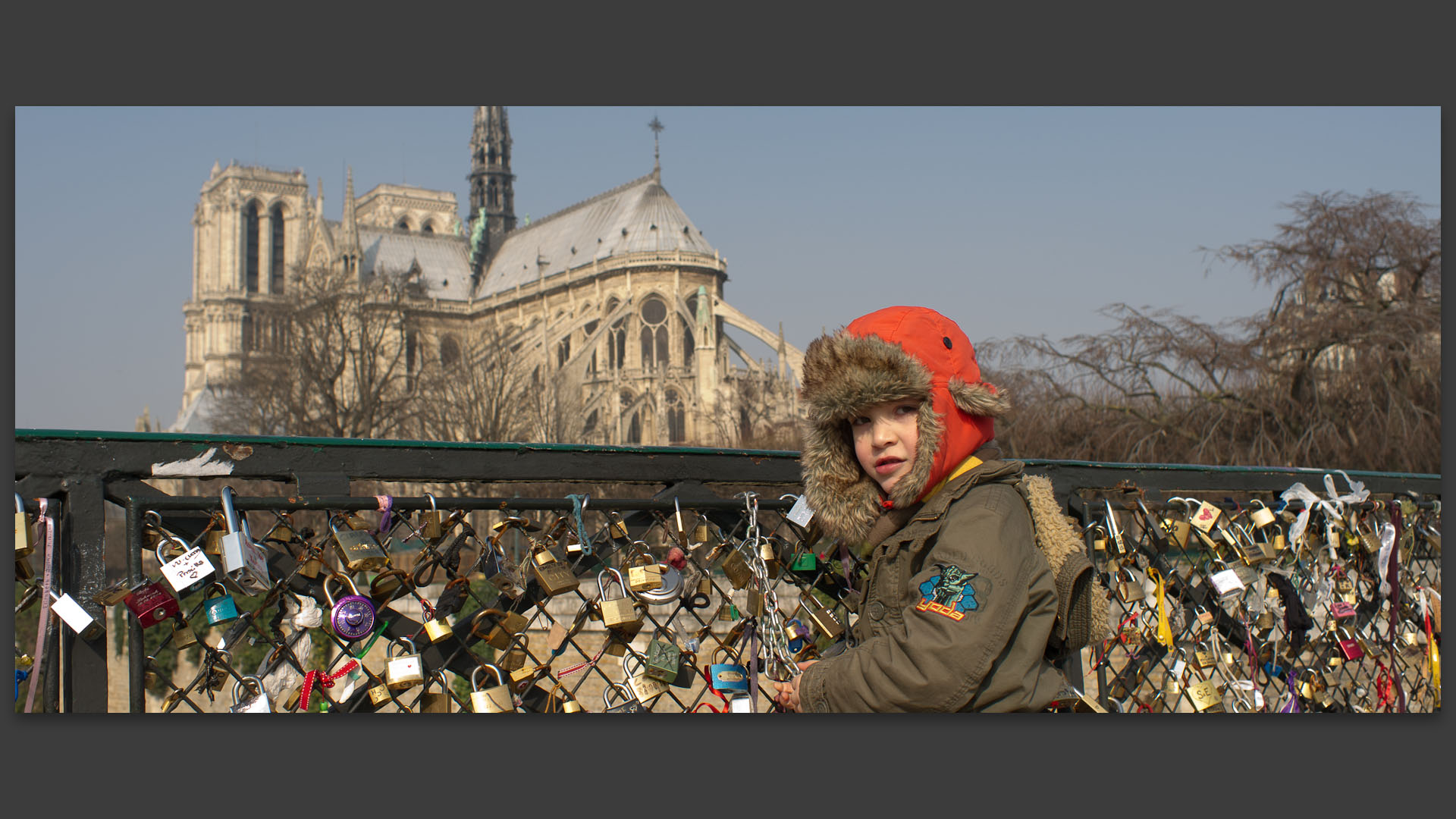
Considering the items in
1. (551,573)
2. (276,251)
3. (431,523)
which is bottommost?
(551,573)

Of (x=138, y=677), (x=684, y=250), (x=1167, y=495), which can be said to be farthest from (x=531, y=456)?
(x=684, y=250)

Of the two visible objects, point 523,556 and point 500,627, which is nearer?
point 500,627

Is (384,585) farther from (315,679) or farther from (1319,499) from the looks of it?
(1319,499)

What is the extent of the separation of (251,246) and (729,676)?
84.1 meters

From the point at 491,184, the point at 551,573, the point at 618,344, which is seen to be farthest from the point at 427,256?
the point at 551,573

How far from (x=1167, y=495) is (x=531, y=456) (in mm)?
2119

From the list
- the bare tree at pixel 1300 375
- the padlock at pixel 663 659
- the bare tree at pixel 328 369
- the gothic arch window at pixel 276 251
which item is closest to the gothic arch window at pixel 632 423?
the bare tree at pixel 328 369

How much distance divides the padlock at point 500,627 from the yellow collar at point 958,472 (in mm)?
889

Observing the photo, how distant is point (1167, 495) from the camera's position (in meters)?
3.37

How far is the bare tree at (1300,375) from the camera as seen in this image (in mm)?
10547

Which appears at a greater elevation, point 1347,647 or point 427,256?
point 427,256

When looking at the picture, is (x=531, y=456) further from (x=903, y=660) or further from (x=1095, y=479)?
(x=1095, y=479)

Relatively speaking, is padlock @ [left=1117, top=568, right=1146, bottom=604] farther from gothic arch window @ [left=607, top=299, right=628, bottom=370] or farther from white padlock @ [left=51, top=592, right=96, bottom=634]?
gothic arch window @ [left=607, top=299, right=628, bottom=370]

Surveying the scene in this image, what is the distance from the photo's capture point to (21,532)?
1.82 meters
